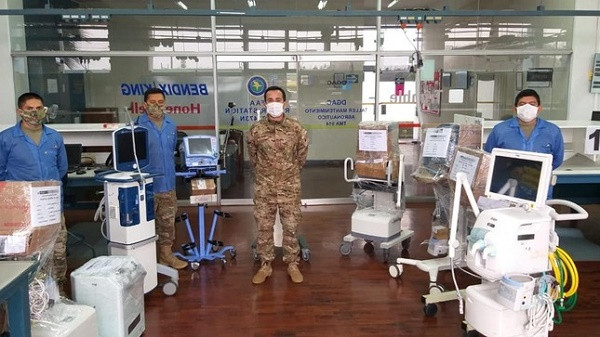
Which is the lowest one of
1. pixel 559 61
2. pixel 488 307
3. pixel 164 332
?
pixel 164 332

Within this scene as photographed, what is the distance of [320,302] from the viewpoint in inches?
141

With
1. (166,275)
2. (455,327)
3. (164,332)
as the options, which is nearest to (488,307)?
(455,327)

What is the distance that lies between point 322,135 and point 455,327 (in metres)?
3.91

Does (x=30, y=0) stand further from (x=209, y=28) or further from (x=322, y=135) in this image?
(x=322, y=135)

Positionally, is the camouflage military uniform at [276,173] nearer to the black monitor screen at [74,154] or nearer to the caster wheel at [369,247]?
the caster wheel at [369,247]

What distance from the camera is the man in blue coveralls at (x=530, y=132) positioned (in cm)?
377

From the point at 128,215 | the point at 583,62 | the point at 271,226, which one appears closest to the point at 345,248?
the point at 271,226

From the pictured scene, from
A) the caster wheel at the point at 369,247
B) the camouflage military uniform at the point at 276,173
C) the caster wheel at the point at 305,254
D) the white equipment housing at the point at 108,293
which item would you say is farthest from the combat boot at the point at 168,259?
the caster wheel at the point at 369,247

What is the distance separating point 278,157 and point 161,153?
0.96 metres

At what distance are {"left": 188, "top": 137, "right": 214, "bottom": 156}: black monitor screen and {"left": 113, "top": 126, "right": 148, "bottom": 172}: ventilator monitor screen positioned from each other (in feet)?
1.46

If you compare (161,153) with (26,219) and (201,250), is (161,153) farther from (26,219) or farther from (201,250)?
(26,219)

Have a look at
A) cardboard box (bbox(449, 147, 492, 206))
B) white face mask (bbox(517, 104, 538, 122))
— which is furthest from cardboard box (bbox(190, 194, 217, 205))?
white face mask (bbox(517, 104, 538, 122))

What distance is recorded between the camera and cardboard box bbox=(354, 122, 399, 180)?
4410mm

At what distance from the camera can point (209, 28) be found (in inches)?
250
